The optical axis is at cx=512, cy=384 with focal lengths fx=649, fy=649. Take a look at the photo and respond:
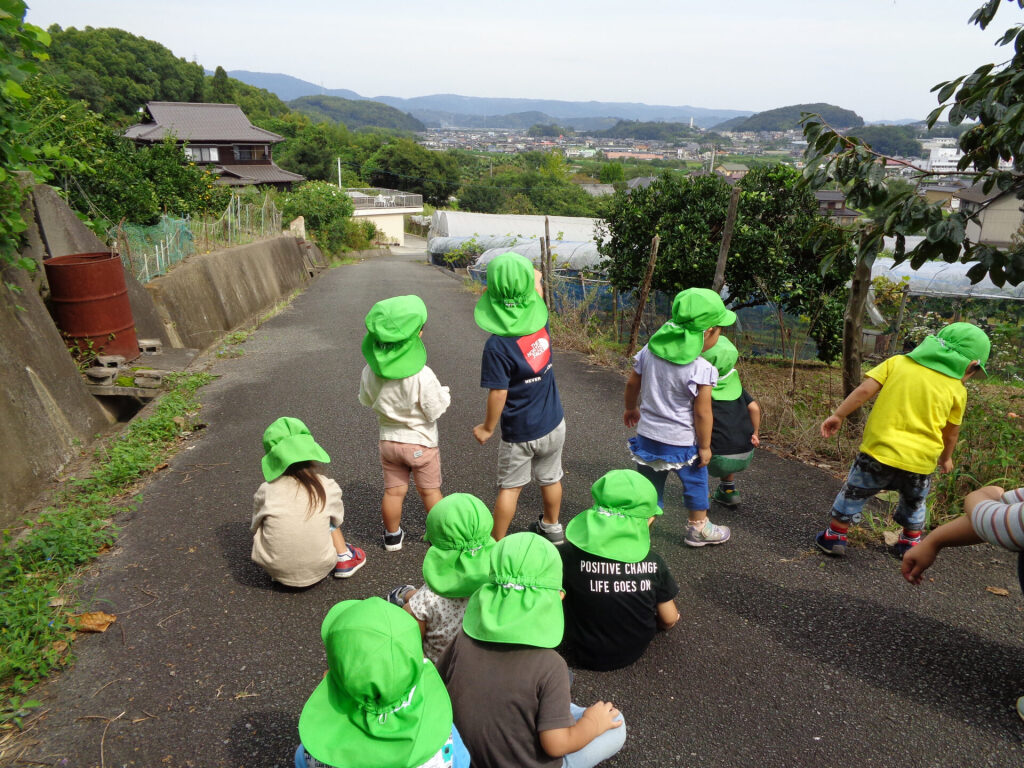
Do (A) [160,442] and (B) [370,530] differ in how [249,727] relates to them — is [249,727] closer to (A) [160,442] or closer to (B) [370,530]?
(B) [370,530]

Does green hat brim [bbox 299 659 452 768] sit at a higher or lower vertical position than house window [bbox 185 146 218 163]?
lower

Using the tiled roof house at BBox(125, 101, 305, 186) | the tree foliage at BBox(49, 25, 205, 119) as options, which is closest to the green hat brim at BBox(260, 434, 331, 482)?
the tiled roof house at BBox(125, 101, 305, 186)

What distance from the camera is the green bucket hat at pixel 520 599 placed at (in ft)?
6.77

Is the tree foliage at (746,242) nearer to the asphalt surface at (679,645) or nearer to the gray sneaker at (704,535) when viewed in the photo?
the asphalt surface at (679,645)

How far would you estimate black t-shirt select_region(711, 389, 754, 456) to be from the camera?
3980 mm

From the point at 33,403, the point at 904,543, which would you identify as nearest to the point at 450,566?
the point at 904,543

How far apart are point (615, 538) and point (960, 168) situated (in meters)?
2.87

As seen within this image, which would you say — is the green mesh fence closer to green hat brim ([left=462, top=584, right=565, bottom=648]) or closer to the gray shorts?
the gray shorts

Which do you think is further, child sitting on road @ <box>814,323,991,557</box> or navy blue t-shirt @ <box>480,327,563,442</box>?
navy blue t-shirt @ <box>480,327,563,442</box>

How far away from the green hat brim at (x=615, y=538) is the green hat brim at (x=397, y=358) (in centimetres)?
142

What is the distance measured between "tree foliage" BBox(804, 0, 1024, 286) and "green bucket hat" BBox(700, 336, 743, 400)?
2.95 feet

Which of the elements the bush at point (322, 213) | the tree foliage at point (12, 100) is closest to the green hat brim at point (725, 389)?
the tree foliage at point (12, 100)

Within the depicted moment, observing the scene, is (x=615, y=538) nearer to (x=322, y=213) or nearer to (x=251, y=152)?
(x=322, y=213)

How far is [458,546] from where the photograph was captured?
2529 millimetres
